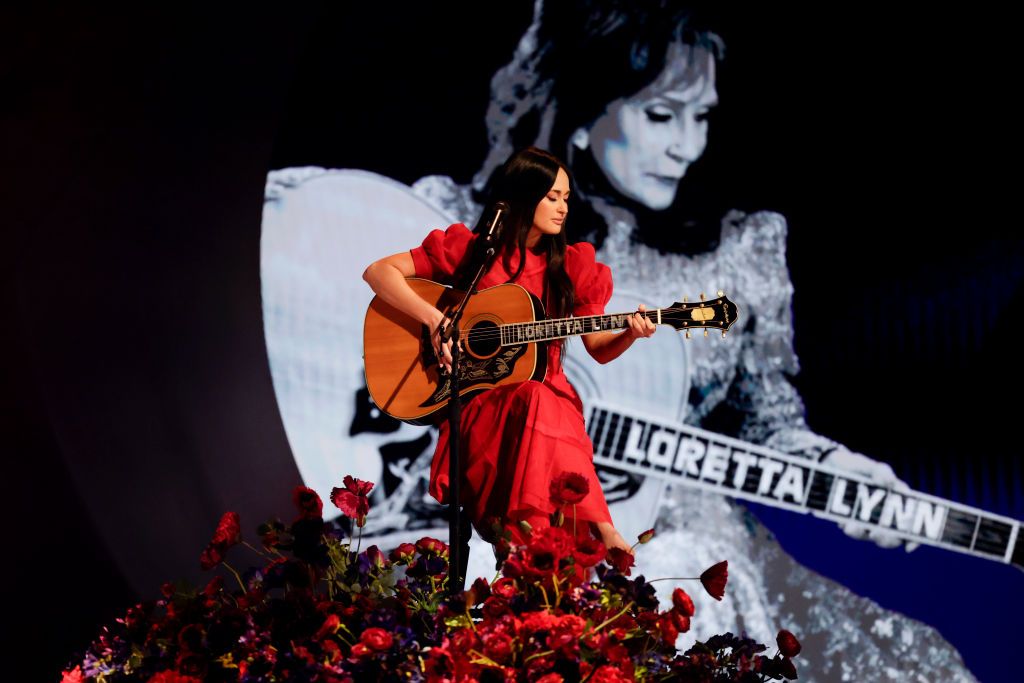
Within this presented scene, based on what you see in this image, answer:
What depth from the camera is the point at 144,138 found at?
3.35 meters

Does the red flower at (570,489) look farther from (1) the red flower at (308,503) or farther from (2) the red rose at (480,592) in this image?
(1) the red flower at (308,503)

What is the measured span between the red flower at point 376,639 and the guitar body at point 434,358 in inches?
41.7

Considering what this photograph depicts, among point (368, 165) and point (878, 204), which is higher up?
point (878, 204)

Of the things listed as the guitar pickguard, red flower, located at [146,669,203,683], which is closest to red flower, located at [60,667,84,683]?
red flower, located at [146,669,203,683]

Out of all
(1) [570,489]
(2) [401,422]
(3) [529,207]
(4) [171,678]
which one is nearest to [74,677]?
(4) [171,678]

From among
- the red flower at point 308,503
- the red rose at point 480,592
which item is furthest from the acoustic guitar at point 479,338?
the red rose at point 480,592

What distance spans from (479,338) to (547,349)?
6.2 inches

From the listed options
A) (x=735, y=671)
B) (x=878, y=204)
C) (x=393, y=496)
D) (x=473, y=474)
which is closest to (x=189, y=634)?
(x=735, y=671)

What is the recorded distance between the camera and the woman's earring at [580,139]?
374 centimetres

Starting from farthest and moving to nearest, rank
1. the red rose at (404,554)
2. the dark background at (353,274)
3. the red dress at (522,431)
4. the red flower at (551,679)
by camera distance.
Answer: the dark background at (353,274) < the red dress at (522,431) < the red rose at (404,554) < the red flower at (551,679)

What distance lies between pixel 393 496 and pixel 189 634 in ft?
7.06

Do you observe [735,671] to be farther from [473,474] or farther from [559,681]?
[473,474]

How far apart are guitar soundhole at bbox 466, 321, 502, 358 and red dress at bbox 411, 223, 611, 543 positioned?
95 mm

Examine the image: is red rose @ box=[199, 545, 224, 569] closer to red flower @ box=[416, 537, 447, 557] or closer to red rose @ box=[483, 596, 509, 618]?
red flower @ box=[416, 537, 447, 557]
